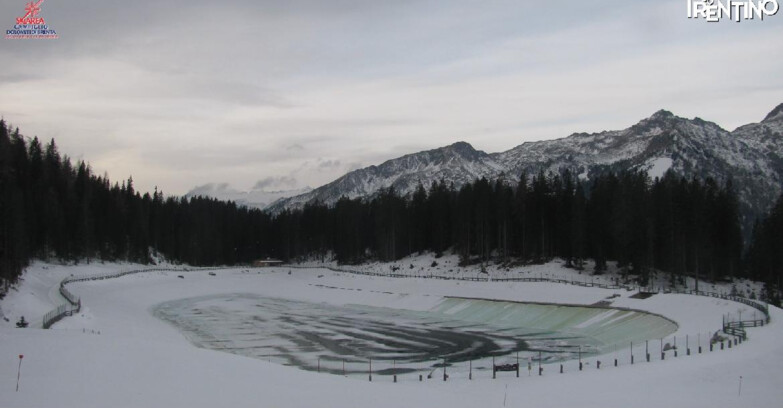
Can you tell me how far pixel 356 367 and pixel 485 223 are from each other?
8174 centimetres

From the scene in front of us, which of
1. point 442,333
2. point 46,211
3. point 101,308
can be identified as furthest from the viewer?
point 46,211

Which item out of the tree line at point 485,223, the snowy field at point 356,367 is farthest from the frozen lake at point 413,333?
the tree line at point 485,223

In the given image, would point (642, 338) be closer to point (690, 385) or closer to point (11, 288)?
point (690, 385)

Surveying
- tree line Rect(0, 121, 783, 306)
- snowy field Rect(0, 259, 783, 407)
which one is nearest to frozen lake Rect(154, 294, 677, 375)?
snowy field Rect(0, 259, 783, 407)

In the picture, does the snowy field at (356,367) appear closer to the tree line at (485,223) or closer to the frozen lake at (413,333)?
the frozen lake at (413,333)

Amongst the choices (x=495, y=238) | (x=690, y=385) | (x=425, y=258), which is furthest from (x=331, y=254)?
(x=690, y=385)

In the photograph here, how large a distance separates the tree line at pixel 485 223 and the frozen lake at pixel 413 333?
88.1 feet

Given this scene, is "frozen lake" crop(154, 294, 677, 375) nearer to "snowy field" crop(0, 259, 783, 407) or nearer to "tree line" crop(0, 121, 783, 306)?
"snowy field" crop(0, 259, 783, 407)

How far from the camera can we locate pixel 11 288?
67438mm

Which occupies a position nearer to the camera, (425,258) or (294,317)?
(294,317)

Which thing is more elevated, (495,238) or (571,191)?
(571,191)

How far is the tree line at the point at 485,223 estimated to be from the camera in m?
91.9

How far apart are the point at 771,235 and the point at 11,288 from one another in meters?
95.3

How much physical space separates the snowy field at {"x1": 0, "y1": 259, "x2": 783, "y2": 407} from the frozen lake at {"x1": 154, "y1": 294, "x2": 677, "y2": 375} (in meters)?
0.37
